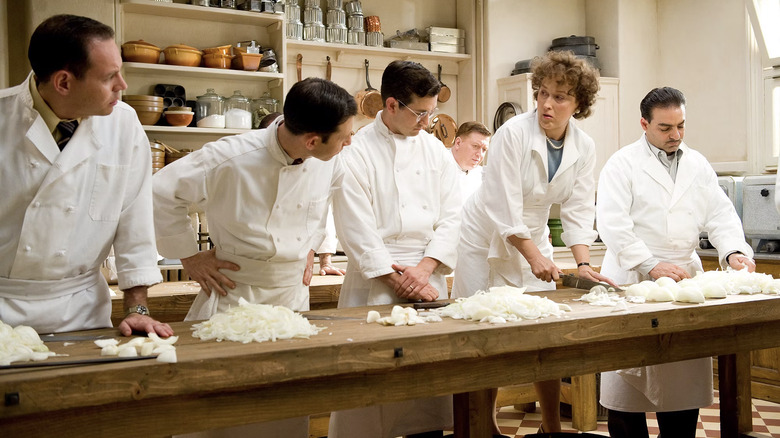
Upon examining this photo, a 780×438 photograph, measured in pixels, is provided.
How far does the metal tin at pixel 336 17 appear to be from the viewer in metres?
6.20

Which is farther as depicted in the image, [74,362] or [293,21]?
[293,21]

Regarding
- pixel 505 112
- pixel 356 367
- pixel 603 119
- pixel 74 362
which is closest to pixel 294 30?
pixel 505 112

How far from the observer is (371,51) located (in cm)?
641

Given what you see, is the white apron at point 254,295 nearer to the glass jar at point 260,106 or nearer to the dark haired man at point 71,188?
the dark haired man at point 71,188

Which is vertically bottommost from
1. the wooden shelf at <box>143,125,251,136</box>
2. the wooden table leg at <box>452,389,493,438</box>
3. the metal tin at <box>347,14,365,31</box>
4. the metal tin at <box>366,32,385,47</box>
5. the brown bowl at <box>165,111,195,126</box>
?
the wooden table leg at <box>452,389,493,438</box>

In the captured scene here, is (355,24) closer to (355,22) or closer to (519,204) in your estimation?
(355,22)

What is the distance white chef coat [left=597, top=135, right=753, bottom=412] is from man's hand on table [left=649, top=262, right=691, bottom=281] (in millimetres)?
65

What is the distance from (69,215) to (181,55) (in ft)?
12.0

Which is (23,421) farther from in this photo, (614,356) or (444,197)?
(444,197)

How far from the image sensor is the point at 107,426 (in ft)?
5.36

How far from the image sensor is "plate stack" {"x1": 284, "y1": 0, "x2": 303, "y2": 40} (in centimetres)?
598

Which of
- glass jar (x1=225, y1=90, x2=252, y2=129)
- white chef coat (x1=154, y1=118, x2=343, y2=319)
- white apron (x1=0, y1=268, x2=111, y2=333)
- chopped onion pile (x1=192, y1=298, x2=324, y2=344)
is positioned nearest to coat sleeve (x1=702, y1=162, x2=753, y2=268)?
white chef coat (x1=154, y1=118, x2=343, y2=319)

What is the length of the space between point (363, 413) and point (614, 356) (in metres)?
0.97

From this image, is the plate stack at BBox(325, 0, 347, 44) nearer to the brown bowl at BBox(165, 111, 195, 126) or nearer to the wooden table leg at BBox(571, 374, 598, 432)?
the brown bowl at BBox(165, 111, 195, 126)
